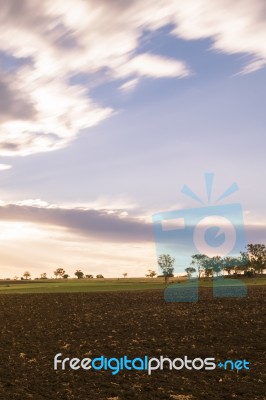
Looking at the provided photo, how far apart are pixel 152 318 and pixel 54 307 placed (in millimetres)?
14518

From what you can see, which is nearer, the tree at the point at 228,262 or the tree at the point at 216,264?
the tree at the point at 216,264

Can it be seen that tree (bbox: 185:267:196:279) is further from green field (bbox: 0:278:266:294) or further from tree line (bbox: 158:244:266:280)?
green field (bbox: 0:278:266:294)

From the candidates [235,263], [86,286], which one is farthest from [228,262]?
[86,286]

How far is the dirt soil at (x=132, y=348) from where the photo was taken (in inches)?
704

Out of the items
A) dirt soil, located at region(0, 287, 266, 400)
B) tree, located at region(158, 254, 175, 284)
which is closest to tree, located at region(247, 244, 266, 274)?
tree, located at region(158, 254, 175, 284)

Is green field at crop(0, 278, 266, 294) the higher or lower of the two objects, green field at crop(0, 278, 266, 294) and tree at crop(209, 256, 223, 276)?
the lower

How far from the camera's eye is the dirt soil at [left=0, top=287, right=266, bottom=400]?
58.7 feet

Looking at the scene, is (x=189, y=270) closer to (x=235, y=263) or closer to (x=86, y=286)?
(x=235, y=263)

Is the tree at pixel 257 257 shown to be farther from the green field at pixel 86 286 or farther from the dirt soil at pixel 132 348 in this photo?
the dirt soil at pixel 132 348

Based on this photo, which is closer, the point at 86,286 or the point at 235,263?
the point at 86,286

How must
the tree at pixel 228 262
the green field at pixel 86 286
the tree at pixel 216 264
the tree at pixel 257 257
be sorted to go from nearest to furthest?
1. the green field at pixel 86 286
2. the tree at pixel 257 257
3. the tree at pixel 216 264
4. the tree at pixel 228 262

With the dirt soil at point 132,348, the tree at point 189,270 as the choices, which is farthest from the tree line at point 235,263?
the dirt soil at point 132,348

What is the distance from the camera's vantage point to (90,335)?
1106 inches

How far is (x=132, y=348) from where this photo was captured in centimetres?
2402
